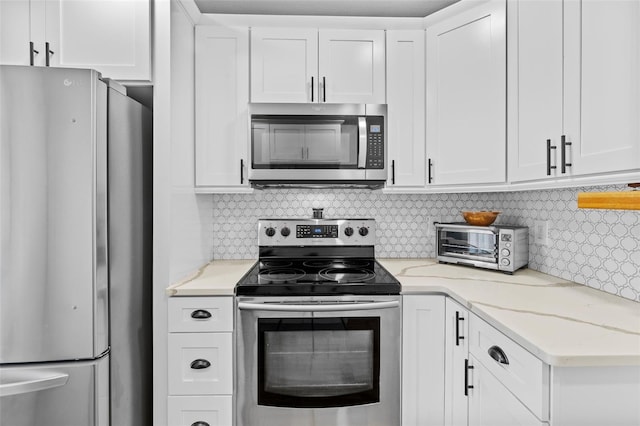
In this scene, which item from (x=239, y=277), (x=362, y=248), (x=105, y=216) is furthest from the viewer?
(x=362, y=248)

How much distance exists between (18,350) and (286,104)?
→ 5.23 ft

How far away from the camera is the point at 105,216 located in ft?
4.88

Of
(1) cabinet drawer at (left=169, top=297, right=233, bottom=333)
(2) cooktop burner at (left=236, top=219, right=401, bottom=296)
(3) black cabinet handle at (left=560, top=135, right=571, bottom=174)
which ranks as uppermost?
(3) black cabinet handle at (left=560, top=135, right=571, bottom=174)

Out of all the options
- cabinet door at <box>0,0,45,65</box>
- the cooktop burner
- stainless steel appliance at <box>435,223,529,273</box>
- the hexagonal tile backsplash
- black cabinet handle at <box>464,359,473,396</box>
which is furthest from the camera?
the hexagonal tile backsplash

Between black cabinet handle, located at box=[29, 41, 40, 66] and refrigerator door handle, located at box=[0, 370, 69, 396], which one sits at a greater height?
black cabinet handle, located at box=[29, 41, 40, 66]

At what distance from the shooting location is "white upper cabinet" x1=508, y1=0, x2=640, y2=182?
111 cm

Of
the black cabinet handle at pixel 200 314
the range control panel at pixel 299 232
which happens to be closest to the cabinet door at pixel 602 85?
the range control panel at pixel 299 232

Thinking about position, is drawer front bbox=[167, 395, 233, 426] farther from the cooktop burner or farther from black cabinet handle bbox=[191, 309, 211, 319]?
the cooktop burner

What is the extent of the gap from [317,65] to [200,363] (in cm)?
167

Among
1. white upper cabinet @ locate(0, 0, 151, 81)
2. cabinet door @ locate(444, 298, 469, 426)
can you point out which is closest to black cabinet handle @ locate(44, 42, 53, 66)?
white upper cabinet @ locate(0, 0, 151, 81)

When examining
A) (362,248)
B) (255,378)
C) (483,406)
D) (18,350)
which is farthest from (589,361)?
(18,350)

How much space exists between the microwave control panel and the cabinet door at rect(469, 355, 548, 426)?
1.06 m

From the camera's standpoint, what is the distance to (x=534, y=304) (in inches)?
54.1

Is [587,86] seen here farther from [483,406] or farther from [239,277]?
[239,277]
